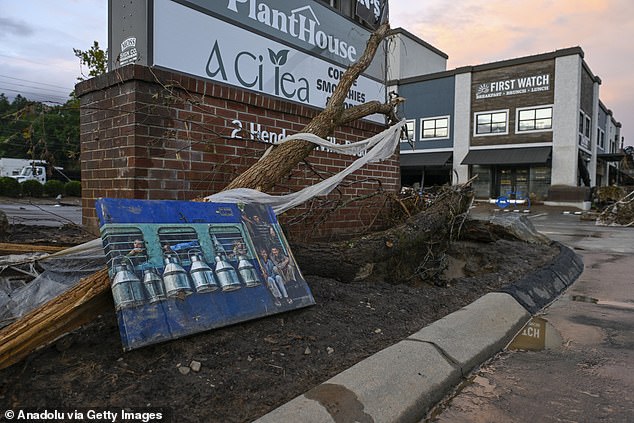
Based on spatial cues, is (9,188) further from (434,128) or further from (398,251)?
(434,128)

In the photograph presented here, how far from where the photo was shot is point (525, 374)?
10.4 feet

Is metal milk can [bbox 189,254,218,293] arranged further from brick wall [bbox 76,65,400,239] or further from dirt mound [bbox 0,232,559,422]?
brick wall [bbox 76,65,400,239]

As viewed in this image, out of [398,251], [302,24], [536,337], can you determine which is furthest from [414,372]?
[302,24]

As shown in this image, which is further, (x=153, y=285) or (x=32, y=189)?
(x=32, y=189)

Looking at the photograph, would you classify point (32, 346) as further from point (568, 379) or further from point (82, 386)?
point (568, 379)

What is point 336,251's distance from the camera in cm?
455

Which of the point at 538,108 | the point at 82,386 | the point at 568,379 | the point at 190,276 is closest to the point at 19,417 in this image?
the point at 82,386

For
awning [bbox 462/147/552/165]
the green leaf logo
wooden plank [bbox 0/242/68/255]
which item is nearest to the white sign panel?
the green leaf logo

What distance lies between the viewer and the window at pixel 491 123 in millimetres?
31266

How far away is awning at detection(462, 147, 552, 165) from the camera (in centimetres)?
2909

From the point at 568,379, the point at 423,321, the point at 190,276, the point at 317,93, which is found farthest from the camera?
the point at 317,93

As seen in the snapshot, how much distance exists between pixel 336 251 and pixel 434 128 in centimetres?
3209

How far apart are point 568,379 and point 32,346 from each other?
3.39 metres

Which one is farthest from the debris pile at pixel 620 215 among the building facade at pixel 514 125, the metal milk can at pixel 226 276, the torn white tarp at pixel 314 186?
the metal milk can at pixel 226 276
